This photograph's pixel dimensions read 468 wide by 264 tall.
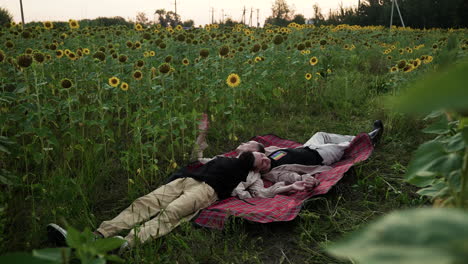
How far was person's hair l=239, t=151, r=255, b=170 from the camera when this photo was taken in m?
2.86

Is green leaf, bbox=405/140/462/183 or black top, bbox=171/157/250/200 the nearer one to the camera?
green leaf, bbox=405/140/462/183

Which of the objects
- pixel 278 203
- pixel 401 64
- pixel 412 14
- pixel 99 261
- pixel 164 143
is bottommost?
pixel 278 203

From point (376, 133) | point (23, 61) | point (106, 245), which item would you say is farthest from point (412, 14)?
point (106, 245)

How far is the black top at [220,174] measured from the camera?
8.79ft

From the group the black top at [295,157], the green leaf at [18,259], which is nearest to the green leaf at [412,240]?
the green leaf at [18,259]

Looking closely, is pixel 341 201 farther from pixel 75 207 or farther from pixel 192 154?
pixel 75 207

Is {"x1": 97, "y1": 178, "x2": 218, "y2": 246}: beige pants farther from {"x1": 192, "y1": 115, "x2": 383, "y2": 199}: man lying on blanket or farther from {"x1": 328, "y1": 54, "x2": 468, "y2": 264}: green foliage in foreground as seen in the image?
{"x1": 328, "y1": 54, "x2": 468, "y2": 264}: green foliage in foreground

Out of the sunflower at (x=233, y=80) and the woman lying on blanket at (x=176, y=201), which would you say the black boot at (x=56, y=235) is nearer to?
the woman lying on blanket at (x=176, y=201)

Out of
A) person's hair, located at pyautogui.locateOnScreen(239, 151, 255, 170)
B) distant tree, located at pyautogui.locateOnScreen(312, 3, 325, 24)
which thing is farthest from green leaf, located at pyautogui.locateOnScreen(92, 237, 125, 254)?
distant tree, located at pyautogui.locateOnScreen(312, 3, 325, 24)

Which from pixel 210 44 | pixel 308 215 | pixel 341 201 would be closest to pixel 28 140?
pixel 308 215

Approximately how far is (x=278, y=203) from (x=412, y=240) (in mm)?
2302

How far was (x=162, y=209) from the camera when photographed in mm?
2320

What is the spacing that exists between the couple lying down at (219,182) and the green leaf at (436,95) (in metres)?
1.77

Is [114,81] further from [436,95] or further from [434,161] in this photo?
[436,95]
